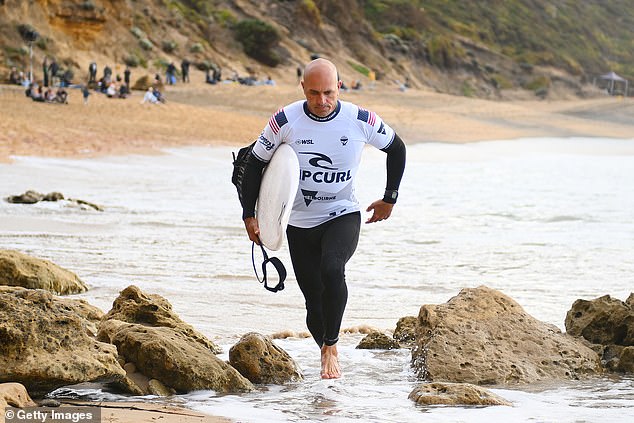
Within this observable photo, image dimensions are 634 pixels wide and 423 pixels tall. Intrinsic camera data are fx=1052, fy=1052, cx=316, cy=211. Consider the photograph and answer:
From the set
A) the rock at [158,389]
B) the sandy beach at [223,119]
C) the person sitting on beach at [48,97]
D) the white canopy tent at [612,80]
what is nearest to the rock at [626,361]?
the rock at [158,389]

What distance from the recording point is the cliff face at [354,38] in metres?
43.2

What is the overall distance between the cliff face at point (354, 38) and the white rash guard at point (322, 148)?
1384 inches

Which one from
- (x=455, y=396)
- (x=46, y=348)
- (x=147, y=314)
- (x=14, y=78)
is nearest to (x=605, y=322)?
(x=455, y=396)

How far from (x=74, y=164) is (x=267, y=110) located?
19475 millimetres

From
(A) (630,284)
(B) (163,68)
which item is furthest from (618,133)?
(A) (630,284)

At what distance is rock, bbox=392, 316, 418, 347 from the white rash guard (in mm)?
1382

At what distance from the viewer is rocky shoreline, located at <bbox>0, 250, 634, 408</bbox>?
441cm

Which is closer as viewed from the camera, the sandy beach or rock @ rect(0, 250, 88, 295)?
rock @ rect(0, 250, 88, 295)

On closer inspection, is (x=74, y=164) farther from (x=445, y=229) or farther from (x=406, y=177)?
(x=445, y=229)

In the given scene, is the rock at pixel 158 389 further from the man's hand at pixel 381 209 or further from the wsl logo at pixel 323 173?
the man's hand at pixel 381 209

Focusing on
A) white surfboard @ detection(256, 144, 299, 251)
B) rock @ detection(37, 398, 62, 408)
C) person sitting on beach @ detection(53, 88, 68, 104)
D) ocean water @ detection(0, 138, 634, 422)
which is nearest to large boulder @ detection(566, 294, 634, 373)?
ocean water @ detection(0, 138, 634, 422)

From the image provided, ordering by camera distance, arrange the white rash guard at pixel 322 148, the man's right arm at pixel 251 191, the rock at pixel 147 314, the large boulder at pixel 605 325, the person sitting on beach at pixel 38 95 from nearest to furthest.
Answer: the white rash guard at pixel 322 148
the man's right arm at pixel 251 191
the rock at pixel 147 314
the large boulder at pixel 605 325
the person sitting on beach at pixel 38 95

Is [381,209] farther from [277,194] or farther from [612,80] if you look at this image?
[612,80]

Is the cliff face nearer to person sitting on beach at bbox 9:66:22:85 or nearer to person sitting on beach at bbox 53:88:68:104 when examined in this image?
person sitting on beach at bbox 9:66:22:85
